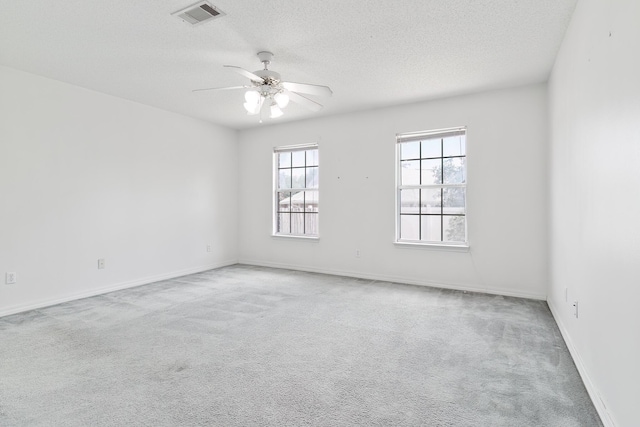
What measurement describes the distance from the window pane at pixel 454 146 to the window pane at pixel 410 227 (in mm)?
962

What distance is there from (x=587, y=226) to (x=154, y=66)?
391 centimetres

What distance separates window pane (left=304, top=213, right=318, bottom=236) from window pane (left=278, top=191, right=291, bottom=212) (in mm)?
420

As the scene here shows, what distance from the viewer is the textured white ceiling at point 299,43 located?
237cm

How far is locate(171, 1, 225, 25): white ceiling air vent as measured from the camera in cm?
231

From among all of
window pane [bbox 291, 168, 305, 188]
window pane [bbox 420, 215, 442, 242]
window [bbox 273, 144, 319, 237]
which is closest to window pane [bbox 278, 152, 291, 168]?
window [bbox 273, 144, 319, 237]

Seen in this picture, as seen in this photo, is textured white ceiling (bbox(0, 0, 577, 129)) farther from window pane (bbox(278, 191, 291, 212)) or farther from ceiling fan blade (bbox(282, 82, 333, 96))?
window pane (bbox(278, 191, 291, 212))

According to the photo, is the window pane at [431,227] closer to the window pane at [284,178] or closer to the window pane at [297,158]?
the window pane at [297,158]

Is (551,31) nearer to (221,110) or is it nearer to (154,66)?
(154,66)

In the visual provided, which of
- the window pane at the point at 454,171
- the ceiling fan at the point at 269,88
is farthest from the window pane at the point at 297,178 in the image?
the ceiling fan at the point at 269,88

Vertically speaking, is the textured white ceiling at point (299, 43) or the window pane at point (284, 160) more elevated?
the textured white ceiling at point (299, 43)

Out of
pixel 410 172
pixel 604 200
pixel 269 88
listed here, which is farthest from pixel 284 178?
pixel 604 200

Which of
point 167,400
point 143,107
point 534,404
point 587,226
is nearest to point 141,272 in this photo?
point 143,107

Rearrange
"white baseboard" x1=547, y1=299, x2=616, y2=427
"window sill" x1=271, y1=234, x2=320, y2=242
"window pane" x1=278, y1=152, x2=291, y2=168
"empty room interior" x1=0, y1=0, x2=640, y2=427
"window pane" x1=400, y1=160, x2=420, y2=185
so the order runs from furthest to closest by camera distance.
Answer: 1. "window pane" x1=278, y1=152, x2=291, y2=168
2. "window sill" x1=271, y1=234, x2=320, y2=242
3. "window pane" x1=400, y1=160, x2=420, y2=185
4. "empty room interior" x1=0, y1=0, x2=640, y2=427
5. "white baseboard" x1=547, y1=299, x2=616, y2=427

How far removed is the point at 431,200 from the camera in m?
4.53
